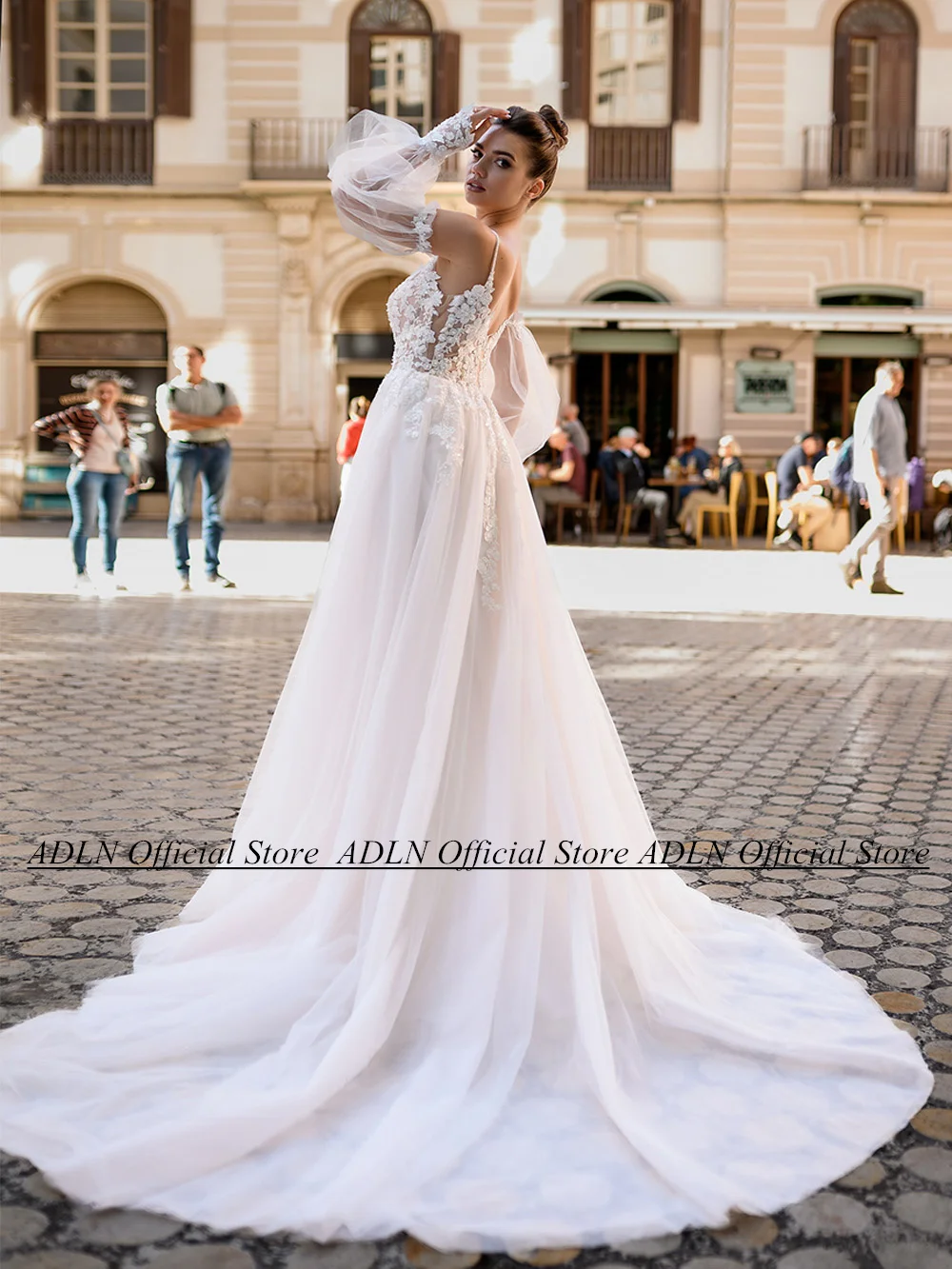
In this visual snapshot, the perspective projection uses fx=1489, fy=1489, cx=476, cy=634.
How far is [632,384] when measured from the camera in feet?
74.4

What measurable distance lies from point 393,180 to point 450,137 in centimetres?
16

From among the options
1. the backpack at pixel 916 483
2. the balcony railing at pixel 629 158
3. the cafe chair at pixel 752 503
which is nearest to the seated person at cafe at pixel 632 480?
the cafe chair at pixel 752 503

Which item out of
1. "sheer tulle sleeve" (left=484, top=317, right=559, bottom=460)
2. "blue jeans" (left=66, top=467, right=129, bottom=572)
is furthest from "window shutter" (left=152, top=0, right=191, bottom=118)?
"sheer tulle sleeve" (left=484, top=317, right=559, bottom=460)

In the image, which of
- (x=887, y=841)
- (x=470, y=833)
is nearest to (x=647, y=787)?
(x=887, y=841)

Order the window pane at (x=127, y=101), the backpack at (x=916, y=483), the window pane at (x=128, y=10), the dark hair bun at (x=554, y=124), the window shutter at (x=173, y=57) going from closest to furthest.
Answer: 1. the dark hair bun at (x=554, y=124)
2. the backpack at (x=916, y=483)
3. the window shutter at (x=173, y=57)
4. the window pane at (x=128, y=10)
5. the window pane at (x=127, y=101)

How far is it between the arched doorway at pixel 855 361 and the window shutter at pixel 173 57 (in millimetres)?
9959

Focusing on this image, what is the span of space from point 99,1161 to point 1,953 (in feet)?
3.78

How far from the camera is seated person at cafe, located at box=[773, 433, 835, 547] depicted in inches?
691

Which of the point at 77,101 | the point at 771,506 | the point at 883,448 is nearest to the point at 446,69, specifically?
the point at 77,101

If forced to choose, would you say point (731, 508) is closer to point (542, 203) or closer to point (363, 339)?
point (542, 203)

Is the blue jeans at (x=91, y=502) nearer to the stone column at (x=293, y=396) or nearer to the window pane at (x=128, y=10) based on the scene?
the stone column at (x=293, y=396)

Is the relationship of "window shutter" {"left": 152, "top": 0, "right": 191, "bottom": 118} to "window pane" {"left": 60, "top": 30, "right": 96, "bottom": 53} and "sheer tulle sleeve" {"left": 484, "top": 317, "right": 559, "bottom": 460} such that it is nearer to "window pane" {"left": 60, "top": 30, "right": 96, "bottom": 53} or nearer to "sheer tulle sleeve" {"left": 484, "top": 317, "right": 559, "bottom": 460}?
"window pane" {"left": 60, "top": 30, "right": 96, "bottom": 53}

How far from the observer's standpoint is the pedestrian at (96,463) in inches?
438

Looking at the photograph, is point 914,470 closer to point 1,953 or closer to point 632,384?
point 632,384
